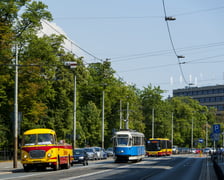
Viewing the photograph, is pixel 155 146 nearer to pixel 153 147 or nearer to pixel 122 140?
pixel 153 147

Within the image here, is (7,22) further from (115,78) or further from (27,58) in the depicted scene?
(115,78)

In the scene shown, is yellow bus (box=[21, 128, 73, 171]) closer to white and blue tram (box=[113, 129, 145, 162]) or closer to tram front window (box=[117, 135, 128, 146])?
white and blue tram (box=[113, 129, 145, 162])

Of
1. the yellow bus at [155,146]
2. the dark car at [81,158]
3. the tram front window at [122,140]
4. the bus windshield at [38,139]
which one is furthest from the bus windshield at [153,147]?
the bus windshield at [38,139]

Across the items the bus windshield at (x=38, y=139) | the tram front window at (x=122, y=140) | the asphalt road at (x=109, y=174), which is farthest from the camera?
the tram front window at (x=122, y=140)

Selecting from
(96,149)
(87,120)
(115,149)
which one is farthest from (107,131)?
(115,149)

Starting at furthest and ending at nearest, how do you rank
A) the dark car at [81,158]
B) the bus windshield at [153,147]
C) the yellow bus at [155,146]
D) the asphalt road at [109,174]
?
the bus windshield at [153,147] → the yellow bus at [155,146] → the dark car at [81,158] → the asphalt road at [109,174]

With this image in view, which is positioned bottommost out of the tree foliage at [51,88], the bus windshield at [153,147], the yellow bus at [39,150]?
the bus windshield at [153,147]

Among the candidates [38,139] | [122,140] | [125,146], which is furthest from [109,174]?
[122,140]

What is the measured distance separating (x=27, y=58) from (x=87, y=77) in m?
34.2

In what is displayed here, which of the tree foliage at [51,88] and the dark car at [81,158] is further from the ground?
the tree foliage at [51,88]

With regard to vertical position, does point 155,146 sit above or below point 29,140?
below

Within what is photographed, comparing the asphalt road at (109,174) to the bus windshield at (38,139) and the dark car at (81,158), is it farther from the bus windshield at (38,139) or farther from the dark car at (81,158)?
the dark car at (81,158)

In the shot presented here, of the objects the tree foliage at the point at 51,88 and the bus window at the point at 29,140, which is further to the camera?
the tree foliage at the point at 51,88

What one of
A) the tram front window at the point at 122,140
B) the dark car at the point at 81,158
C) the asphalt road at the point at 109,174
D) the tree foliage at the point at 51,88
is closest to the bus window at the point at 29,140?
the asphalt road at the point at 109,174
